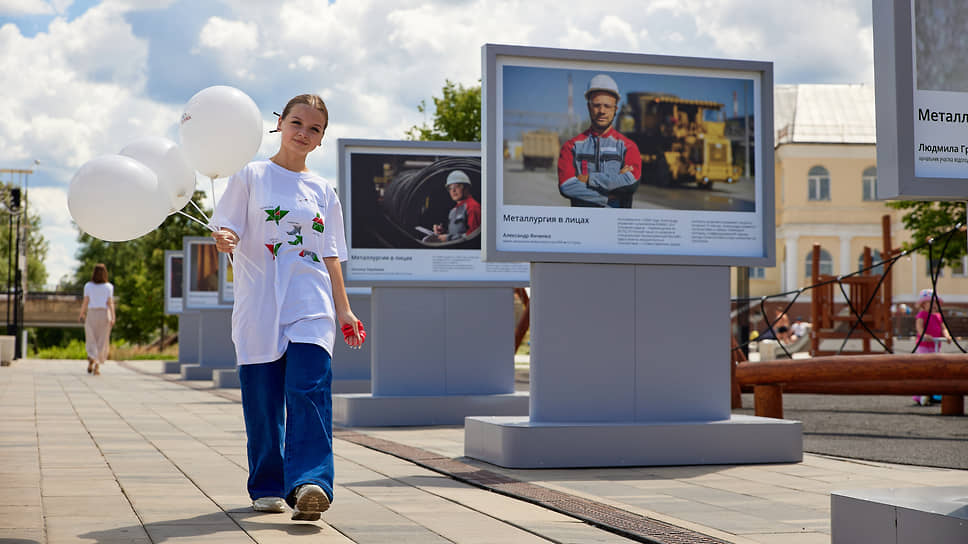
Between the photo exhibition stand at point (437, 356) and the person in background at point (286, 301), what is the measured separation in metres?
6.53

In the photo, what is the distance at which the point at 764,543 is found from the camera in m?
5.32

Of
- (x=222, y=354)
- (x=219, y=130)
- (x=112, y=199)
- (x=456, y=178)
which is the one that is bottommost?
(x=222, y=354)

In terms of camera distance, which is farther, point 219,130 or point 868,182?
point 868,182

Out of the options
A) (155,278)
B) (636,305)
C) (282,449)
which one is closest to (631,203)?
(636,305)

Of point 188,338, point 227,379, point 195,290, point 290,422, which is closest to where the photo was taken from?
point 290,422

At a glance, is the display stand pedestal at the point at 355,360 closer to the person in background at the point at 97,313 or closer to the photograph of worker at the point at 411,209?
the photograph of worker at the point at 411,209

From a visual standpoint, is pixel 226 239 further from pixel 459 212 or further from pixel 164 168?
pixel 459 212

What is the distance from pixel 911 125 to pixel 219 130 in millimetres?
3446

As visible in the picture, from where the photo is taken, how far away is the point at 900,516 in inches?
173

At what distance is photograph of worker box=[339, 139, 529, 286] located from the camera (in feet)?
41.5

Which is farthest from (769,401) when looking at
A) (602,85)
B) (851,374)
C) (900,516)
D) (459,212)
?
(900,516)

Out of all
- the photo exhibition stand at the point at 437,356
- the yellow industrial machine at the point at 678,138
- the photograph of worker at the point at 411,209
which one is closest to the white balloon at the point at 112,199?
the yellow industrial machine at the point at 678,138

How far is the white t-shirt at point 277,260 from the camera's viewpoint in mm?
5832

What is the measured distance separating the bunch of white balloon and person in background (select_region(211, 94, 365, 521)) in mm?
286
